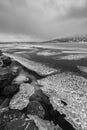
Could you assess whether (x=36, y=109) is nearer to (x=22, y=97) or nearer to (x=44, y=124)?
(x=44, y=124)

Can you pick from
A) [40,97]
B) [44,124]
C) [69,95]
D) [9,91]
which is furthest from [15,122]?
[69,95]

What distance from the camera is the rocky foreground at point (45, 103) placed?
26.7 ft

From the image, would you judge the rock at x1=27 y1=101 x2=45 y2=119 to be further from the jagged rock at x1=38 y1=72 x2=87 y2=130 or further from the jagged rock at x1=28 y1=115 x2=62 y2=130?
the jagged rock at x1=38 y1=72 x2=87 y2=130

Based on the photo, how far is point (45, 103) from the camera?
10695 millimetres

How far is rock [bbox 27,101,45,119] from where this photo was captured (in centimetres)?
932

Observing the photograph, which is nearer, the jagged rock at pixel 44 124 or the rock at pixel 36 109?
the jagged rock at pixel 44 124

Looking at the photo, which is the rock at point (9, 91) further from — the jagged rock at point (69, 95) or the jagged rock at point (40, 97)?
the jagged rock at point (69, 95)

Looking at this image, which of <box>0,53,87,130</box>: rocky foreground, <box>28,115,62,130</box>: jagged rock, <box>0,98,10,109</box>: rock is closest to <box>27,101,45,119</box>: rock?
<box>0,53,87,130</box>: rocky foreground

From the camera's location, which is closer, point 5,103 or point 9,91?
point 5,103

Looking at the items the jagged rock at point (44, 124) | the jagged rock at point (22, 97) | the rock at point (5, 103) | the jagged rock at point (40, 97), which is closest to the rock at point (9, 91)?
the jagged rock at point (22, 97)

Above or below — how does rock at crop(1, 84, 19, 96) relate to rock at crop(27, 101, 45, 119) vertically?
above

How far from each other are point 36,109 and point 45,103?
1.31 m

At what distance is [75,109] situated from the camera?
9.45 m

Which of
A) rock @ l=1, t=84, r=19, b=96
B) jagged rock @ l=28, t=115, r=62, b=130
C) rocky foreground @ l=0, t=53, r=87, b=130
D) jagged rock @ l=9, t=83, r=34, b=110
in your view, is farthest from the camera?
rock @ l=1, t=84, r=19, b=96
